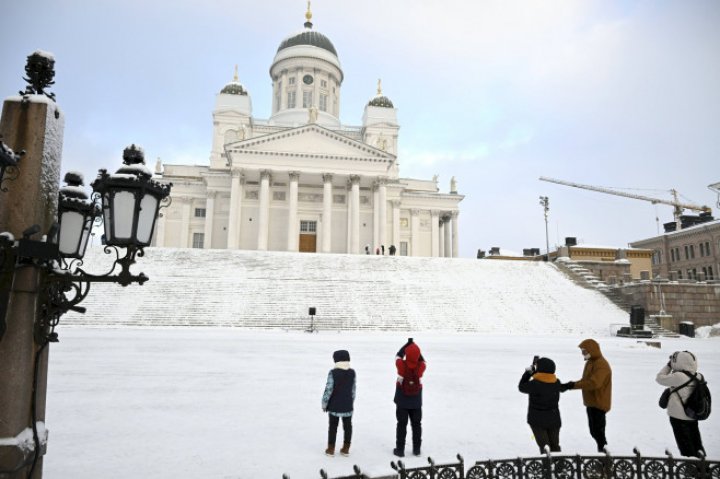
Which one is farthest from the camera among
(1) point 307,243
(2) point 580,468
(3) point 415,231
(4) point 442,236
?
(4) point 442,236

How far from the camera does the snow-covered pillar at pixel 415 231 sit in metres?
53.5

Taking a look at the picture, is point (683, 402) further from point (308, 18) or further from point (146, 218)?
point (308, 18)

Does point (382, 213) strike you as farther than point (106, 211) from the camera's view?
Yes

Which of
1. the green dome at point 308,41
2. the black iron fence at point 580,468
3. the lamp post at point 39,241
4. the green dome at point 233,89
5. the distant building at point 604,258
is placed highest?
the green dome at point 308,41

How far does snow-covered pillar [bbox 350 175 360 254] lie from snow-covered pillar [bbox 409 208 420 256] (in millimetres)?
8860

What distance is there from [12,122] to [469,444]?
6.03 meters

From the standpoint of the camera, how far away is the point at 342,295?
26.3 metres

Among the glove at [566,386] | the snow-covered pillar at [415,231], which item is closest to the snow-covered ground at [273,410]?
the glove at [566,386]

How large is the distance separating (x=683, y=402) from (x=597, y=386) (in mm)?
843

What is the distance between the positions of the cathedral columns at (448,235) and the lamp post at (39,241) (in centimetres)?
5285

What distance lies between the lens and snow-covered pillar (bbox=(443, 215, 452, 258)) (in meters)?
56.3

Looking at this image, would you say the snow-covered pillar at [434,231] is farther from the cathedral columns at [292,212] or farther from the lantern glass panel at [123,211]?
the lantern glass panel at [123,211]

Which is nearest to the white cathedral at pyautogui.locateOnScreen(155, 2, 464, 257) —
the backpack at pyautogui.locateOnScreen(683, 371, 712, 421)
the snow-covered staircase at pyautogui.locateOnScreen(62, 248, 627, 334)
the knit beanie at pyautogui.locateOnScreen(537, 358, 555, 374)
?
the snow-covered staircase at pyautogui.locateOnScreen(62, 248, 627, 334)

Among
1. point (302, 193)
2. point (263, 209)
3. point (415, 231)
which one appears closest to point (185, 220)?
point (263, 209)
